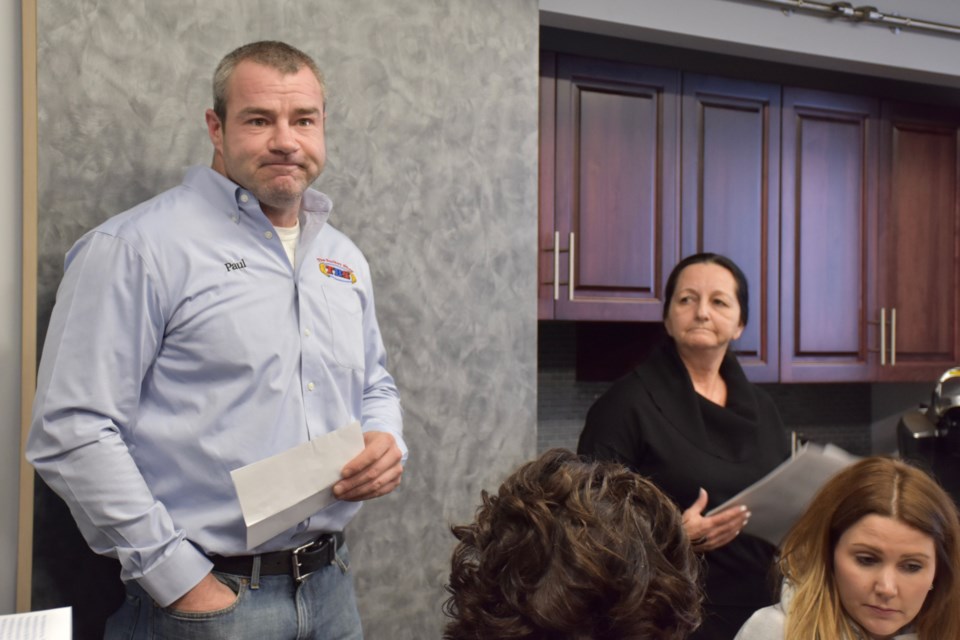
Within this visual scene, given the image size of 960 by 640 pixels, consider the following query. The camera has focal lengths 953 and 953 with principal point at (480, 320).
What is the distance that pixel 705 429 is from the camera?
2.16 m

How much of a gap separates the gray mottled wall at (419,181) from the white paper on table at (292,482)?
1.76 ft

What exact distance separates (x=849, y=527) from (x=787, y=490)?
0.23 meters

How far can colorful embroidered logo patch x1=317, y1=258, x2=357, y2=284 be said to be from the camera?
1.71 m

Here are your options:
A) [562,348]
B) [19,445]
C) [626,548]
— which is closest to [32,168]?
[19,445]

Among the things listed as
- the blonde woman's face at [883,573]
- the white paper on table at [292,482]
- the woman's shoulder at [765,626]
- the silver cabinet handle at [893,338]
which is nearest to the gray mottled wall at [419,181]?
the white paper on table at [292,482]

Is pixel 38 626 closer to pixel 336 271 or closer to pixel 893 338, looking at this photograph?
pixel 336 271

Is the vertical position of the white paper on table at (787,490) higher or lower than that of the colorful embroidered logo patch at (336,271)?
lower

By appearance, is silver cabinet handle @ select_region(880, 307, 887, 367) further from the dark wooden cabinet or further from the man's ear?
the man's ear

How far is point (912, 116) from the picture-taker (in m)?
3.29

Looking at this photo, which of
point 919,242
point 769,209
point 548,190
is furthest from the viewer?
point 919,242

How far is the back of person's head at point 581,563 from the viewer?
0.78 m

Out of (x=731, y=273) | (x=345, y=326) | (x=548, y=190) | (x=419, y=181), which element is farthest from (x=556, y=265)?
(x=345, y=326)

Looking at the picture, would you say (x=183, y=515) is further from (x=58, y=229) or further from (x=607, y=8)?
(x=607, y=8)

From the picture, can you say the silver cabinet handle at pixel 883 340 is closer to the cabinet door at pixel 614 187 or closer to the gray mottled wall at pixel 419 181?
the cabinet door at pixel 614 187
